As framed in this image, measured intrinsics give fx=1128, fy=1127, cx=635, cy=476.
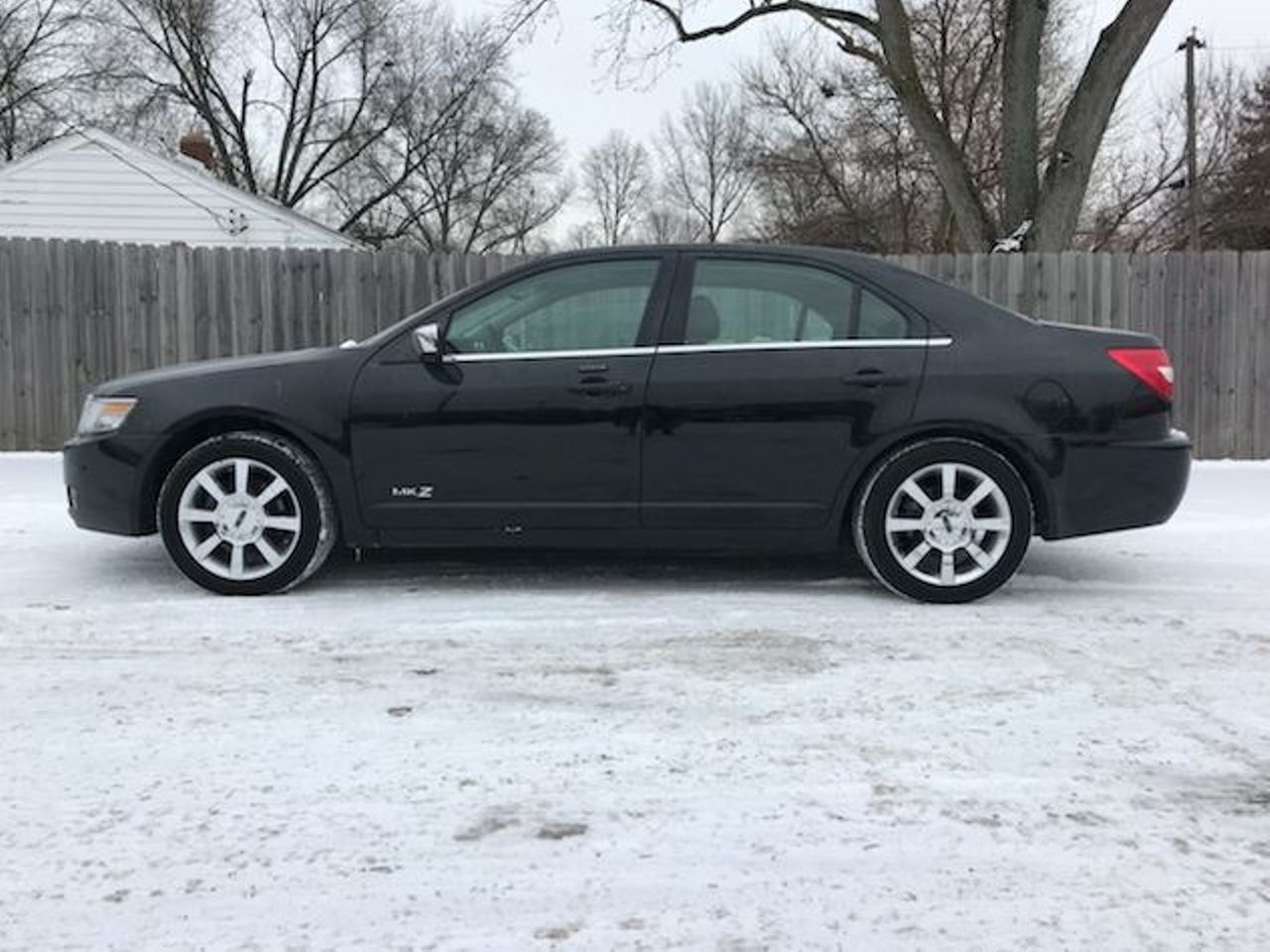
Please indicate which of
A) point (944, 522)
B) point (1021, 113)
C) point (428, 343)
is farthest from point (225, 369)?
point (1021, 113)

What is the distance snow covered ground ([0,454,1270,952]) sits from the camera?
242 centimetres

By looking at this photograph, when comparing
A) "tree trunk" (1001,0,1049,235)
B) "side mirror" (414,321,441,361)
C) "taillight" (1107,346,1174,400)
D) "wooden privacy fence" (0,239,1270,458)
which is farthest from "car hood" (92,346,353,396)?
"tree trunk" (1001,0,1049,235)

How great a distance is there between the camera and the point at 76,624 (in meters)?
4.54

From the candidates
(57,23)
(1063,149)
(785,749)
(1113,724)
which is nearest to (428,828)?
(785,749)

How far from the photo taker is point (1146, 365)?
4832 millimetres

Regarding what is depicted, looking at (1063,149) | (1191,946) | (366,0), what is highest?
(366,0)

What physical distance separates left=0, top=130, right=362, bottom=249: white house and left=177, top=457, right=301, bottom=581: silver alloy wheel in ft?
40.7

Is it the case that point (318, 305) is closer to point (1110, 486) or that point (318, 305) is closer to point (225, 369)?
point (225, 369)

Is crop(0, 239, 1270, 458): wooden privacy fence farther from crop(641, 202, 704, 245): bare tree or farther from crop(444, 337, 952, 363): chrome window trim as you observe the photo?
crop(641, 202, 704, 245): bare tree

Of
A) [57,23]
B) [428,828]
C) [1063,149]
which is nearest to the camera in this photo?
[428,828]

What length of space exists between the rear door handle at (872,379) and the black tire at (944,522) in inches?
11.0

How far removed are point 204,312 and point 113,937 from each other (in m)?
8.37

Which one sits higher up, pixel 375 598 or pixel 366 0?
pixel 366 0

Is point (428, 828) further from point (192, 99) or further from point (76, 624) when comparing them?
point (192, 99)
